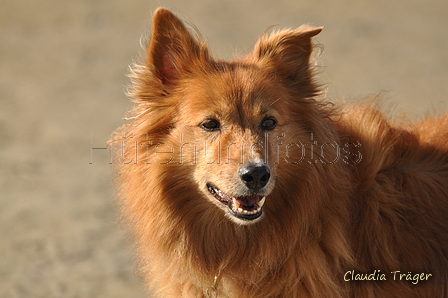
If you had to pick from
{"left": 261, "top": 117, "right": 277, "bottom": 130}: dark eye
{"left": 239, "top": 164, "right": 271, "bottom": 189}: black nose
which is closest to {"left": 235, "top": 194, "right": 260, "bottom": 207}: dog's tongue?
{"left": 239, "top": 164, "right": 271, "bottom": 189}: black nose

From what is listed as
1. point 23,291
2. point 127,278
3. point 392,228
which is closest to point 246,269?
point 392,228

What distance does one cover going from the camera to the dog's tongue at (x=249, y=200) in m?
3.80

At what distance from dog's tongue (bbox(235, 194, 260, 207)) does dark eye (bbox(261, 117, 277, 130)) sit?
52cm

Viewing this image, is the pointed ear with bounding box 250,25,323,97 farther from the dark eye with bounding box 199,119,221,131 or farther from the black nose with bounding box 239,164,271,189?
the black nose with bounding box 239,164,271,189

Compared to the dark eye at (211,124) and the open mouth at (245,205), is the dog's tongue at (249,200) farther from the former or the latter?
the dark eye at (211,124)

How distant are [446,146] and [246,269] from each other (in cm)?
185

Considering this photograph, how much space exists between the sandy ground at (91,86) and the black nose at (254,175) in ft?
4.71

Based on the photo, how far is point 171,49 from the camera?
4.19 meters

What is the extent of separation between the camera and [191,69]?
4.19 meters

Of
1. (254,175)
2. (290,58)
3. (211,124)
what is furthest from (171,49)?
(254,175)

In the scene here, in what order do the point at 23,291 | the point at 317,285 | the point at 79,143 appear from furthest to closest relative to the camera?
the point at 79,143 < the point at 23,291 < the point at 317,285

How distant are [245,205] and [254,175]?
309 millimetres

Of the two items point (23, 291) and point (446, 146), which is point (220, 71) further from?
point (23, 291)

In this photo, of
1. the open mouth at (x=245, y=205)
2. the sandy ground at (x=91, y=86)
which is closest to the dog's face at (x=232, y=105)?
the open mouth at (x=245, y=205)
